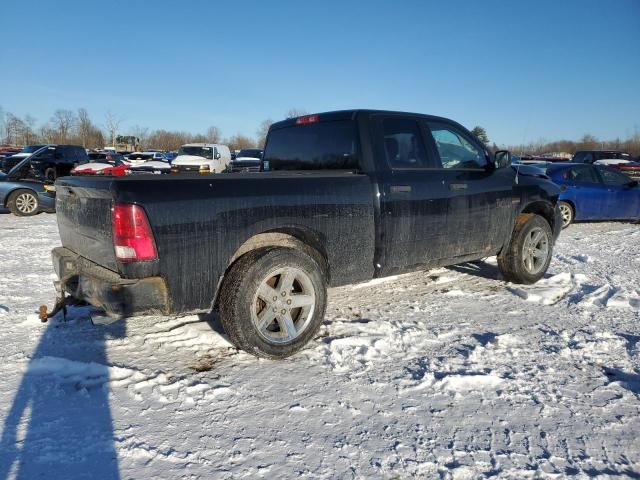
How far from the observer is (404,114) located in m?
4.30

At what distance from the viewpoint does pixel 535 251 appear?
17.4 feet

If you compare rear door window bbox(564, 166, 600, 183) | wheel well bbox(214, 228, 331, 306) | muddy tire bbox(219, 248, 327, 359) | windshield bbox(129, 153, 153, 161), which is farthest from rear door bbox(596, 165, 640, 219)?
windshield bbox(129, 153, 153, 161)

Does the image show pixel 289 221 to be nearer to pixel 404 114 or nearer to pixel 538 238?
pixel 404 114

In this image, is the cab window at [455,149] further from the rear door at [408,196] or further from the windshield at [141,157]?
the windshield at [141,157]

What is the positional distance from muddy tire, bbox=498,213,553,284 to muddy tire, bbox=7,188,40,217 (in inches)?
440

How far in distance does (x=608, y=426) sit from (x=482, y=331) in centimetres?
138

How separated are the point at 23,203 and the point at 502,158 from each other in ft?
37.2

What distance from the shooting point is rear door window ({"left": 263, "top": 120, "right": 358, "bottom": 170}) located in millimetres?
4012

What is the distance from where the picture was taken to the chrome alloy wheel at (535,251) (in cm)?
518

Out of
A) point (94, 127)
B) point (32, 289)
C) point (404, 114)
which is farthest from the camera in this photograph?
point (94, 127)

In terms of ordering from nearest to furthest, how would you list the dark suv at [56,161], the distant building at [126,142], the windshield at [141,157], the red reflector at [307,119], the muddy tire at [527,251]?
the red reflector at [307,119] → the muddy tire at [527,251] → the dark suv at [56,161] → the windshield at [141,157] → the distant building at [126,142]

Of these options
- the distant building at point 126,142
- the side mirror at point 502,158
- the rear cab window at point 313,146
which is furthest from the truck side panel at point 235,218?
the distant building at point 126,142

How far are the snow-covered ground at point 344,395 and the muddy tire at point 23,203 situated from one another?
8088 mm

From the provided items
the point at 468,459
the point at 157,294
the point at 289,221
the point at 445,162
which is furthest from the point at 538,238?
the point at 157,294
